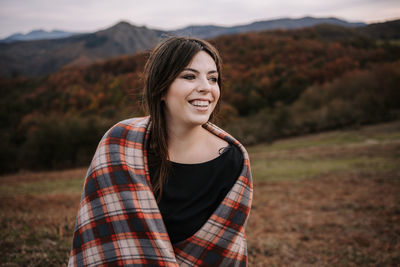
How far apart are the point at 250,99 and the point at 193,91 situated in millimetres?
41383

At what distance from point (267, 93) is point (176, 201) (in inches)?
1825

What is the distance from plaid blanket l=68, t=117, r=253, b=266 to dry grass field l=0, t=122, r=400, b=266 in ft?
4.93

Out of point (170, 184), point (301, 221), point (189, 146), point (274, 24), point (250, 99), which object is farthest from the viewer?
point (274, 24)

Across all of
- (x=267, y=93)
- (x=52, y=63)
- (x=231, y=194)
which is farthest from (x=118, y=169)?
(x=52, y=63)

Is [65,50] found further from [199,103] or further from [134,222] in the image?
[134,222]

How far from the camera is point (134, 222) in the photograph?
1759 millimetres

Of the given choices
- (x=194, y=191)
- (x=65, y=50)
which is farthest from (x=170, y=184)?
(x=65, y=50)

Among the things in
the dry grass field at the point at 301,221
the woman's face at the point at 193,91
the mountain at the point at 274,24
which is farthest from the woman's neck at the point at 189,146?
the mountain at the point at 274,24

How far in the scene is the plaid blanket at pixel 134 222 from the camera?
68.1 inches

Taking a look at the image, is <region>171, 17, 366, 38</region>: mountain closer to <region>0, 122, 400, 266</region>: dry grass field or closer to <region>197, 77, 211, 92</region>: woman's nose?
<region>0, 122, 400, 266</region>: dry grass field

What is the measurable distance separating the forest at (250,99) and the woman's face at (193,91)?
1526 centimetres

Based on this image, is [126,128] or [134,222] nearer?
[134,222]

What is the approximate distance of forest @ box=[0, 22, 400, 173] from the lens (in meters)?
26.9

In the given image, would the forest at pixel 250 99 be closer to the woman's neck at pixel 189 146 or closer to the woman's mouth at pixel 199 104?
the woman's neck at pixel 189 146
